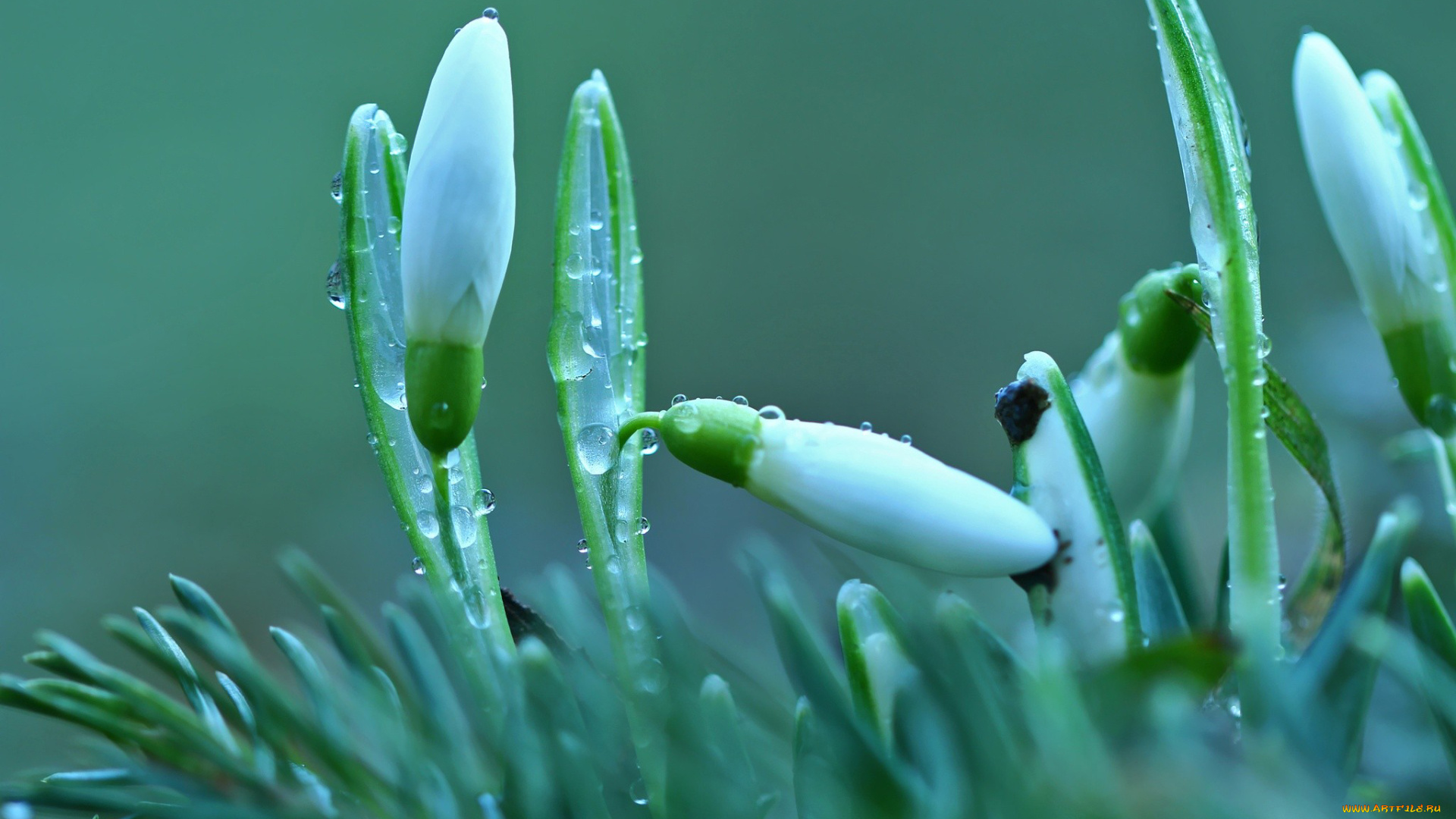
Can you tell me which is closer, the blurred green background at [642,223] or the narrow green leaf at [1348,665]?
the narrow green leaf at [1348,665]

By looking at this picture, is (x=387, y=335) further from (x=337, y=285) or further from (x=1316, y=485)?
(x=1316, y=485)

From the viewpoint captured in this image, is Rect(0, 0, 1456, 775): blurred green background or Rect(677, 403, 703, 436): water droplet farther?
Rect(0, 0, 1456, 775): blurred green background

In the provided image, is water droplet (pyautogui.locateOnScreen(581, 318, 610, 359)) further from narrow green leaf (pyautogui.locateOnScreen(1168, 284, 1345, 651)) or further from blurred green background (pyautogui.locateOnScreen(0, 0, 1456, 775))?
blurred green background (pyautogui.locateOnScreen(0, 0, 1456, 775))

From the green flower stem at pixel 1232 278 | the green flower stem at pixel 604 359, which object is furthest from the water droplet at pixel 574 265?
the green flower stem at pixel 1232 278

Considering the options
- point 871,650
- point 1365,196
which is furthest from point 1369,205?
point 871,650

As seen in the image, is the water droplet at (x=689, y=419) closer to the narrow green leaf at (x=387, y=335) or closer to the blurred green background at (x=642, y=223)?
the narrow green leaf at (x=387, y=335)

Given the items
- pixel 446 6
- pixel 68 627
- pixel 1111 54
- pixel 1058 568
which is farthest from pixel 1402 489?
pixel 446 6

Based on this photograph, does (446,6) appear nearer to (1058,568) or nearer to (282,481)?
(282,481)

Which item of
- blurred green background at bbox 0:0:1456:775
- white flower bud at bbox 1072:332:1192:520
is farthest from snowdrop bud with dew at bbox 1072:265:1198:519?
blurred green background at bbox 0:0:1456:775
